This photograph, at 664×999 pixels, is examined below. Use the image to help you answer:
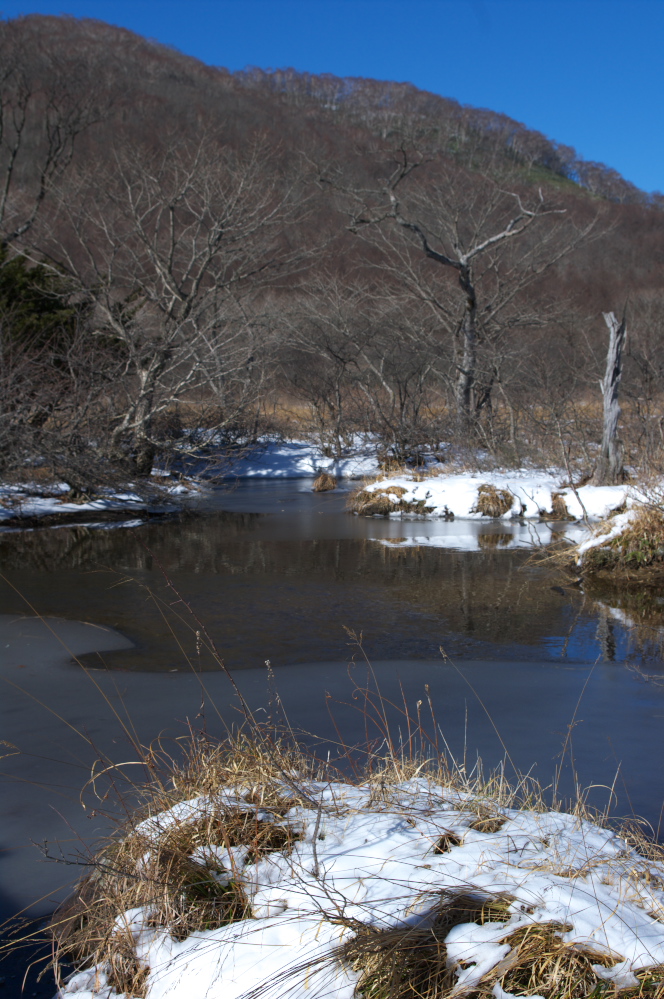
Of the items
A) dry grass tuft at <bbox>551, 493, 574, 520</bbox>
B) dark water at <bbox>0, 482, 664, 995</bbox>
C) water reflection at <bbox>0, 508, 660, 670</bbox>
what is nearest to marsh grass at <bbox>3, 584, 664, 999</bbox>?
dark water at <bbox>0, 482, 664, 995</bbox>

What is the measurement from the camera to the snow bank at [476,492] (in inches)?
590

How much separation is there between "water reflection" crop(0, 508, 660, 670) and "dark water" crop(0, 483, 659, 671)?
21 mm

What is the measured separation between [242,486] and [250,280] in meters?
8.85

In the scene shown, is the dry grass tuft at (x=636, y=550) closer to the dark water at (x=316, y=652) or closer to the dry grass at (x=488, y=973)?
the dark water at (x=316, y=652)

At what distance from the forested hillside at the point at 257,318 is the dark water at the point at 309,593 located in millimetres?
2944

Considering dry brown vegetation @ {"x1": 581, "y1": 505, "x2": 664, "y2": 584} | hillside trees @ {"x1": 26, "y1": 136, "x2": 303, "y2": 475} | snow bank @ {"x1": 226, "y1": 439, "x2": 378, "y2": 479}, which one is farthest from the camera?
snow bank @ {"x1": 226, "y1": 439, "x2": 378, "y2": 479}

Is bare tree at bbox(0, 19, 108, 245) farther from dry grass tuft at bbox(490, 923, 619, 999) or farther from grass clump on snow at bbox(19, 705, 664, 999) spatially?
dry grass tuft at bbox(490, 923, 619, 999)

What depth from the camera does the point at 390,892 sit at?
8.63 feet

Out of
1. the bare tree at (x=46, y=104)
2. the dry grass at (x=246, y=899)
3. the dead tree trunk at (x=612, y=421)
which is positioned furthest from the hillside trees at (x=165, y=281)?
the dry grass at (x=246, y=899)

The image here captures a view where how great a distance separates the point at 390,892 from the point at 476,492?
13.3 m

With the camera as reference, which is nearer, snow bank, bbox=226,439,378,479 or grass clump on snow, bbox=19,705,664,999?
grass clump on snow, bbox=19,705,664,999

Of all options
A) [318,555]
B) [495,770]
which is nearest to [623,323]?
[318,555]

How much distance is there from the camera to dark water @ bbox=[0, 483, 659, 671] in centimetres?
715

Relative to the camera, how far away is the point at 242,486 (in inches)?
829
